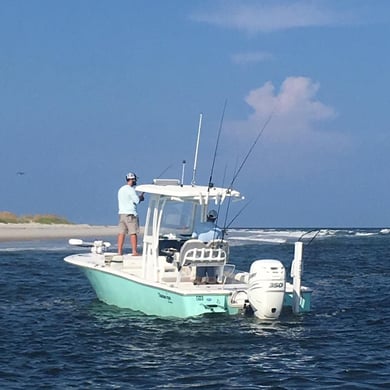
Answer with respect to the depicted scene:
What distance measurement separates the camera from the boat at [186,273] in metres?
12.9

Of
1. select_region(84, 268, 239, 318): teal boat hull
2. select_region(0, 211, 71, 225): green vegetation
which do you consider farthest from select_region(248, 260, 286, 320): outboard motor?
select_region(0, 211, 71, 225): green vegetation

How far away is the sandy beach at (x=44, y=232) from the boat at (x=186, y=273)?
25.8 m

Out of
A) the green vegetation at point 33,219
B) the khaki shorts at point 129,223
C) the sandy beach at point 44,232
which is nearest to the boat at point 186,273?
the khaki shorts at point 129,223

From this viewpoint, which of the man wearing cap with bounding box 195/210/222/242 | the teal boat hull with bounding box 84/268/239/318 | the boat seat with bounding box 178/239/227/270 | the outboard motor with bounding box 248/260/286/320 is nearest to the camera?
the outboard motor with bounding box 248/260/286/320

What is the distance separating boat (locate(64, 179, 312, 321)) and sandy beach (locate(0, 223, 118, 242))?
1014 inches

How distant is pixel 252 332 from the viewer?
483 inches

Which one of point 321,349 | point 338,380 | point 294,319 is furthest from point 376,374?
point 294,319

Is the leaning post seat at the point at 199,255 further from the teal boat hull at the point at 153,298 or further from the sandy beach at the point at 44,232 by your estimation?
the sandy beach at the point at 44,232

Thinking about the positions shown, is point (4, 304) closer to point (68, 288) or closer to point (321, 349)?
point (68, 288)

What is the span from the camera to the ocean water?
9.75 metres

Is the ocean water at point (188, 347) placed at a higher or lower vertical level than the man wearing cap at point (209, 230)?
lower

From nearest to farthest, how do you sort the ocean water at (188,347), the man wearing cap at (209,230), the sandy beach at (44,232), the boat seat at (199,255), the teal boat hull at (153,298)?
the ocean water at (188,347)
the teal boat hull at (153,298)
the boat seat at (199,255)
the man wearing cap at (209,230)
the sandy beach at (44,232)

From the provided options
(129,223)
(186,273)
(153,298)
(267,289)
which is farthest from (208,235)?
(129,223)

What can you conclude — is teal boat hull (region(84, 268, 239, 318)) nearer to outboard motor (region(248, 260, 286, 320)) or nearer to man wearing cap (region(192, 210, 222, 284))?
outboard motor (region(248, 260, 286, 320))
